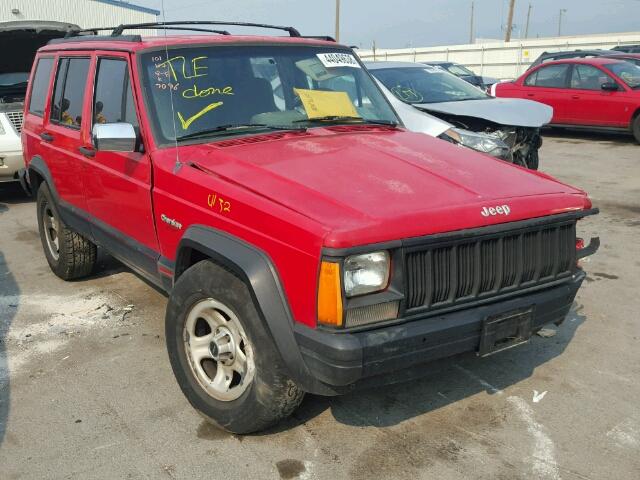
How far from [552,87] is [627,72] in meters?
1.45

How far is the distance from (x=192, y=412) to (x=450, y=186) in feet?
5.91

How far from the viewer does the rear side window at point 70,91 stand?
4.74 m

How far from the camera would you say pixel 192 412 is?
349 cm

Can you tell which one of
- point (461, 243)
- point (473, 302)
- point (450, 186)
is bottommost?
point (473, 302)

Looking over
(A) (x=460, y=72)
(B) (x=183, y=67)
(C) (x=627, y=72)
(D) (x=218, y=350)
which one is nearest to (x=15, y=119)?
(B) (x=183, y=67)

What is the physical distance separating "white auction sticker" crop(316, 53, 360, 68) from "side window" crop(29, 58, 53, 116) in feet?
7.97

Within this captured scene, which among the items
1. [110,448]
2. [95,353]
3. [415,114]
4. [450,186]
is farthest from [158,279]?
[415,114]

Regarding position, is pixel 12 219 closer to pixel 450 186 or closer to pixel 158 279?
pixel 158 279

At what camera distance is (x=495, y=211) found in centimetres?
297

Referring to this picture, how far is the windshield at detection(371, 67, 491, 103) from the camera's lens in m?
8.39

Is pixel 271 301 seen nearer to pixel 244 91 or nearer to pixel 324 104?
pixel 244 91

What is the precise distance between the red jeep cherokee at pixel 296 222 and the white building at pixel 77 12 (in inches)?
914

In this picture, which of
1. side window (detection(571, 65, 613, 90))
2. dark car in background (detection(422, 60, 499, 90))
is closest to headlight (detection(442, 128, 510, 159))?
side window (detection(571, 65, 613, 90))

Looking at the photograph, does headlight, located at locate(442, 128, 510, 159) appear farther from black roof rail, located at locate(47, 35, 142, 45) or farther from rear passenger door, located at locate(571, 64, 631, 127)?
rear passenger door, located at locate(571, 64, 631, 127)
